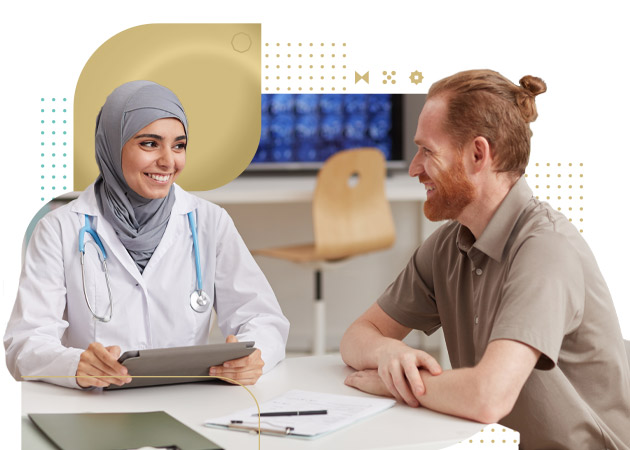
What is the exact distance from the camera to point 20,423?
1351 millimetres

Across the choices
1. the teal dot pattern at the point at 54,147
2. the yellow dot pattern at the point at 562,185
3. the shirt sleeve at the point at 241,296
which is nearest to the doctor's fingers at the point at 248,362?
the shirt sleeve at the point at 241,296

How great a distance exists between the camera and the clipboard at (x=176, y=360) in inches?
56.7

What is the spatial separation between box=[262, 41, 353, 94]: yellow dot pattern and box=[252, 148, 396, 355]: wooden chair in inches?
7.6

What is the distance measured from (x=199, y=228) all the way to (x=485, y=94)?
28.5 inches

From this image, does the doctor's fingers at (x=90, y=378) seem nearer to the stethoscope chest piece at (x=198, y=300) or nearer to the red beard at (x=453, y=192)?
the stethoscope chest piece at (x=198, y=300)

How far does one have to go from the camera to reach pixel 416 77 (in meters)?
1.96

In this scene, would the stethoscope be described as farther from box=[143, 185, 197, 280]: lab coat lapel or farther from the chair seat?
the chair seat

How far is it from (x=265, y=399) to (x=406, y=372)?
0.92 ft

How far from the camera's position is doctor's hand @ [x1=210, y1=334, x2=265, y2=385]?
159 cm

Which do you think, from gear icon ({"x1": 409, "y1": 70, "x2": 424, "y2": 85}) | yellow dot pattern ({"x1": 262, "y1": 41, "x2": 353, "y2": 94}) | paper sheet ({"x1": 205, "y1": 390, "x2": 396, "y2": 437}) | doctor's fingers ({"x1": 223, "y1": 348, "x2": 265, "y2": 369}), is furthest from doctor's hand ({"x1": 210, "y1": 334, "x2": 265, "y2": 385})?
gear icon ({"x1": 409, "y1": 70, "x2": 424, "y2": 85})

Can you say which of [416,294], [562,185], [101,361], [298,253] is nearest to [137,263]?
[101,361]

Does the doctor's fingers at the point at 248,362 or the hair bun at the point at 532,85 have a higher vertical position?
the hair bun at the point at 532,85

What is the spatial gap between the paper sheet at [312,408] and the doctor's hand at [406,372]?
0.03 m

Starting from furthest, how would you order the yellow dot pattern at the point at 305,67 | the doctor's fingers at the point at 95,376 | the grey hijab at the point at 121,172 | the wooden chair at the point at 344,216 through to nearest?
1. the wooden chair at the point at 344,216
2. the yellow dot pattern at the point at 305,67
3. the grey hijab at the point at 121,172
4. the doctor's fingers at the point at 95,376
